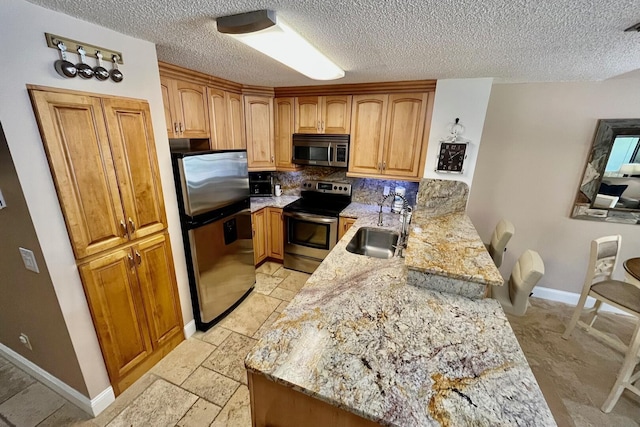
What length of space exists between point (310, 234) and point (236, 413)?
1.86m

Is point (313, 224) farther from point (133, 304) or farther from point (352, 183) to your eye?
point (133, 304)

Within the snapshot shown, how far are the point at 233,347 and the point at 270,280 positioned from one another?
1.06 meters

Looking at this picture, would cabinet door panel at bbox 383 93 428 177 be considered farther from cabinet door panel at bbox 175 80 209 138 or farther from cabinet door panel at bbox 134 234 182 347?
cabinet door panel at bbox 134 234 182 347

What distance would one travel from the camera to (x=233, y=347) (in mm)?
2178

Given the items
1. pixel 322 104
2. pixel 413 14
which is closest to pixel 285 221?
pixel 322 104

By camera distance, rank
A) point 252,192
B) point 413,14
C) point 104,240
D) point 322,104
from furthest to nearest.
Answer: point 252,192, point 322,104, point 104,240, point 413,14

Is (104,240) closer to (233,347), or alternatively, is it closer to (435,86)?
(233,347)

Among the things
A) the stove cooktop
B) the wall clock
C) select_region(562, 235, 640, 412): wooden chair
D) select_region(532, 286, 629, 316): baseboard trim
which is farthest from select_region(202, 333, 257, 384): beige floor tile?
select_region(532, 286, 629, 316): baseboard trim

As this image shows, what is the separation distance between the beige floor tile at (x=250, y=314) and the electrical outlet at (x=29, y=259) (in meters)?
1.45

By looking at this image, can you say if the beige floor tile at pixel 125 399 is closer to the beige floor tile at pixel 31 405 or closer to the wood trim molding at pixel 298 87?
the beige floor tile at pixel 31 405

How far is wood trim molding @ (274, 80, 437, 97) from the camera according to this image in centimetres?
256

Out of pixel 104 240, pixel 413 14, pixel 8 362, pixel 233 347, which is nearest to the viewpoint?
pixel 413 14

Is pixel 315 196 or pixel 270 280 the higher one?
pixel 315 196

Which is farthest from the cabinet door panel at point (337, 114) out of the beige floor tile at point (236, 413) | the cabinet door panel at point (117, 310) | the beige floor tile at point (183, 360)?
the beige floor tile at point (236, 413)
